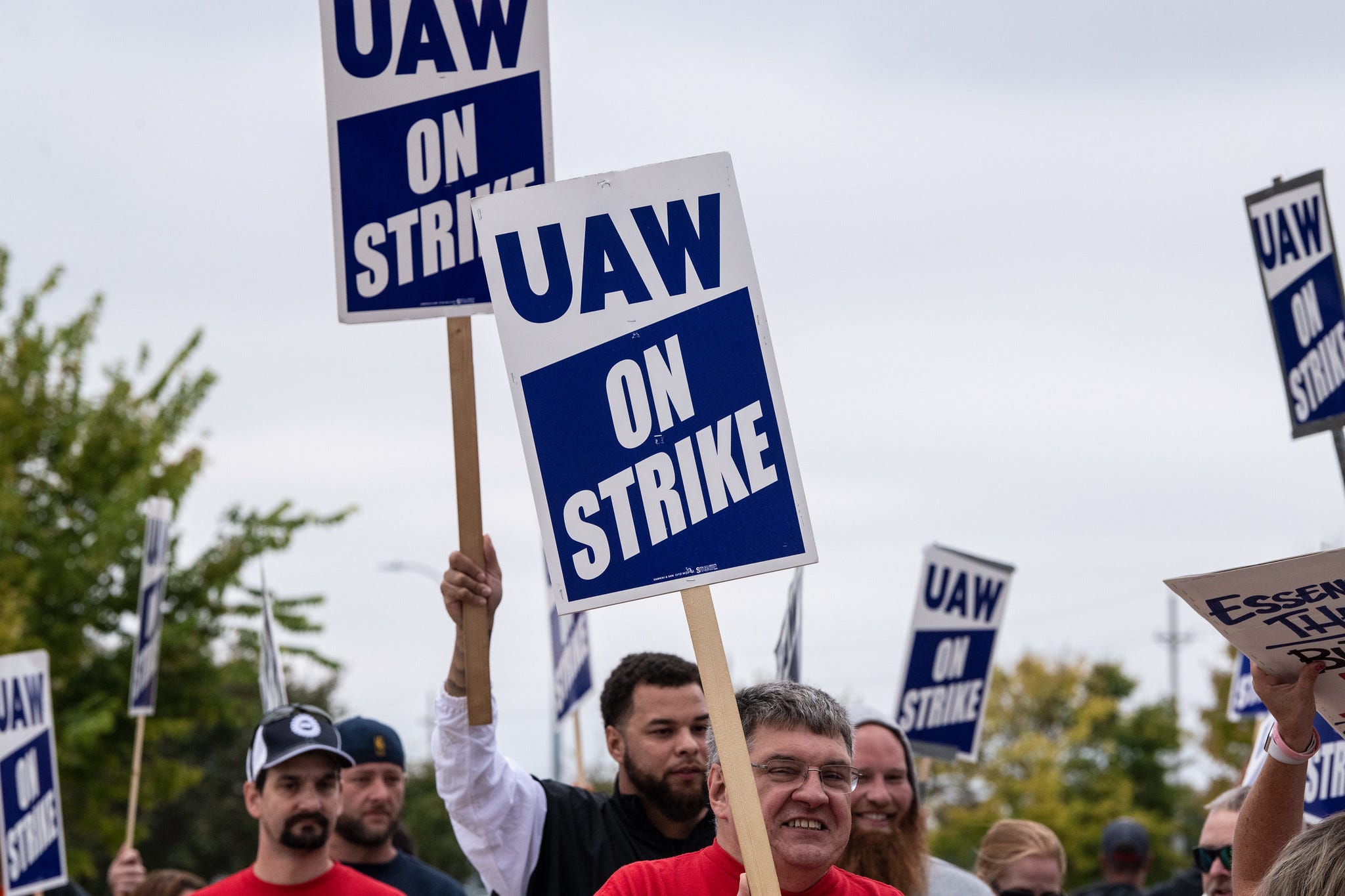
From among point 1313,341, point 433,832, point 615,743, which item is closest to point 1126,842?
point 1313,341

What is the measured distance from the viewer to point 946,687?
28.5 feet

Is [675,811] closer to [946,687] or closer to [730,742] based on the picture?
[730,742]

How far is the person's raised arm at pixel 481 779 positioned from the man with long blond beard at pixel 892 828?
1.17 metres

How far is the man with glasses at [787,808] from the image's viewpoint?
332cm

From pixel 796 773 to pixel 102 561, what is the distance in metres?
16.3

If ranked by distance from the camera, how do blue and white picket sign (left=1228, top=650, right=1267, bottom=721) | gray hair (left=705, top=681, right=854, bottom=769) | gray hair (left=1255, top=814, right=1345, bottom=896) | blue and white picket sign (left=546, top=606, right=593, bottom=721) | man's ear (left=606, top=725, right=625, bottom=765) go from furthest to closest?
blue and white picket sign (left=546, top=606, right=593, bottom=721)
blue and white picket sign (left=1228, top=650, right=1267, bottom=721)
man's ear (left=606, top=725, right=625, bottom=765)
gray hair (left=705, top=681, right=854, bottom=769)
gray hair (left=1255, top=814, right=1345, bottom=896)

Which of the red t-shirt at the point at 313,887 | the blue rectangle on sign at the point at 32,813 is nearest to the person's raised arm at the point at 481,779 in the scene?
the red t-shirt at the point at 313,887

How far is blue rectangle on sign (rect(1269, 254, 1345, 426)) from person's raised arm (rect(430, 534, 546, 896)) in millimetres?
3259

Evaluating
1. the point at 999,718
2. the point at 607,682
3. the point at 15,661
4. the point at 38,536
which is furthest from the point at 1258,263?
the point at 999,718

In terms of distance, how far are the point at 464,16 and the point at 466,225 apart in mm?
574

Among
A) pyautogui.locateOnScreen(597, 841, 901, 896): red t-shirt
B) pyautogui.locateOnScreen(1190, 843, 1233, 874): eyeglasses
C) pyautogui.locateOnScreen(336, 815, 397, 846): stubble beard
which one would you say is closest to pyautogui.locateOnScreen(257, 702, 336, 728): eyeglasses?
pyautogui.locateOnScreen(336, 815, 397, 846): stubble beard

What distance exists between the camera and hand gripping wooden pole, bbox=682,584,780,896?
3.00 m

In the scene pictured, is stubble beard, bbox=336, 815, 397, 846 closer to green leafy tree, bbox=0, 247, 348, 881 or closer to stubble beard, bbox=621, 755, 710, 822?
stubble beard, bbox=621, 755, 710, 822

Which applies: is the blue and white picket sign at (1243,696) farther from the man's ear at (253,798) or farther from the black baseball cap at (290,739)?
the man's ear at (253,798)
